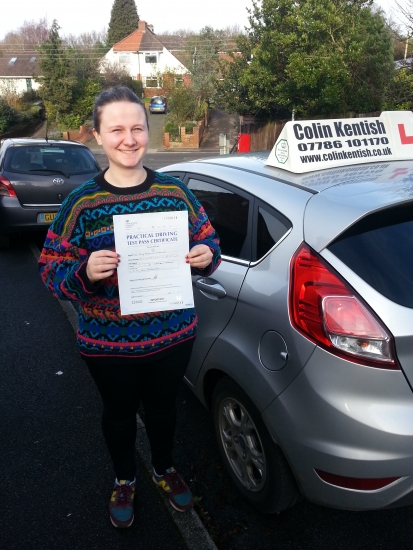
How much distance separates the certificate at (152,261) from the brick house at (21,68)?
51553 mm

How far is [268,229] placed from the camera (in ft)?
7.36

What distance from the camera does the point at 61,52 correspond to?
3334cm

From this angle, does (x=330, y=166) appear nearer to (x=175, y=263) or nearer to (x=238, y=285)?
(x=238, y=285)

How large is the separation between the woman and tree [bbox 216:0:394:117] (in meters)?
12.6

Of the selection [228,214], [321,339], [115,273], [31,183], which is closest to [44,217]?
[31,183]

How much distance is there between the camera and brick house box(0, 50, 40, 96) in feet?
163

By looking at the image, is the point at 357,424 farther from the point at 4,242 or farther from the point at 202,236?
the point at 4,242

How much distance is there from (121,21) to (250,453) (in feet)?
244

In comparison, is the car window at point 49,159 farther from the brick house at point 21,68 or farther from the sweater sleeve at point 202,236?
the brick house at point 21,68

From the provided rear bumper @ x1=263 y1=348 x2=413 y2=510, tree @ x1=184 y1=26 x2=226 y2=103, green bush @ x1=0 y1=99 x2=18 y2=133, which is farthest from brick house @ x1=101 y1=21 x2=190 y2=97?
rear bumper @ x1=263 y1=348 x2=413 y2=510

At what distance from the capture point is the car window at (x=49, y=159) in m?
6.75

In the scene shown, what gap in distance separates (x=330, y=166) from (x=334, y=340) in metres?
1.12

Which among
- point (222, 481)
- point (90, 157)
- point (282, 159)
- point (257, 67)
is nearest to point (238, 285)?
point (282, 159)

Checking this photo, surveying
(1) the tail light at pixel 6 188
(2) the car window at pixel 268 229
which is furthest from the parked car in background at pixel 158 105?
(2) the car window at pixel 268 229
